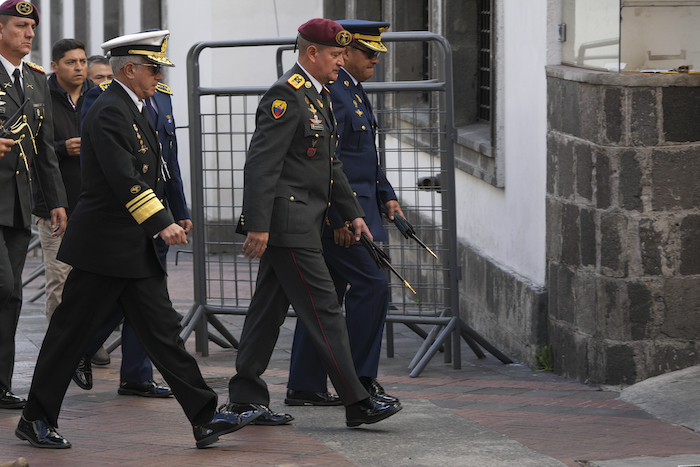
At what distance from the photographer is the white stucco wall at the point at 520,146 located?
7.21 meters

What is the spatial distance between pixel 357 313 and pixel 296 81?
1.24 metres

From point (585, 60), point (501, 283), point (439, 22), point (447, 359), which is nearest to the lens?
point (585, 60)

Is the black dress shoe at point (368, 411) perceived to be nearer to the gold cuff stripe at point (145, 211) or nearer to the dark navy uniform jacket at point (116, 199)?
the dark navy uniform jacket at point (116, 199)

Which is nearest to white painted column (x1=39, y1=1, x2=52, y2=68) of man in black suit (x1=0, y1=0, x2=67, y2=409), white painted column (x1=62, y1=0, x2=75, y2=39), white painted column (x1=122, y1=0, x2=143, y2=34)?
white painted column (x1=62, y1=0, x2=75, y2=39)

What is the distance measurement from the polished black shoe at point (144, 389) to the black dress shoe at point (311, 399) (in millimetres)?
731

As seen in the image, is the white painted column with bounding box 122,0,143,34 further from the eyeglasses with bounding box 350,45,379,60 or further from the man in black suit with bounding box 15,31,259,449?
the man in black suit with bounding box 15,31,259,449

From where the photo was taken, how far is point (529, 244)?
7.50 meters

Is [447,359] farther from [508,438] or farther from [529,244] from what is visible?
[508,438]

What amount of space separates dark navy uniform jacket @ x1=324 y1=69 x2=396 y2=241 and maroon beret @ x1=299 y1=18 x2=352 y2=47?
0.59m

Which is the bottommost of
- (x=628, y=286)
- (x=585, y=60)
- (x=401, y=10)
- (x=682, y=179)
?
(x=628, y=286)

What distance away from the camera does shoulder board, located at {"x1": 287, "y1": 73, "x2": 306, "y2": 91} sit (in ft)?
17.2

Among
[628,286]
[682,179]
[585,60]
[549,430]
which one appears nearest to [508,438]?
[549,430]

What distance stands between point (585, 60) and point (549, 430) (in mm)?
2287

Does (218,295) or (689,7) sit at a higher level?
(689,7)
